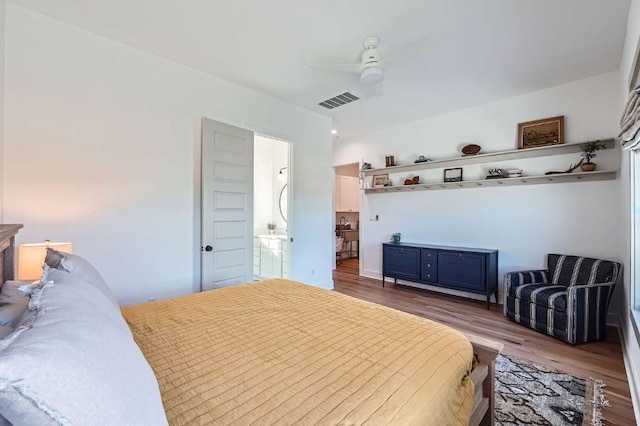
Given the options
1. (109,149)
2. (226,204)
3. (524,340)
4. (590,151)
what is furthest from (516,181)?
(109,149)

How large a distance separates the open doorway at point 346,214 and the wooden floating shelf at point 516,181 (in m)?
2.83

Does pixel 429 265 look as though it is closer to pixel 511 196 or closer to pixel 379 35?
pixel 511 196

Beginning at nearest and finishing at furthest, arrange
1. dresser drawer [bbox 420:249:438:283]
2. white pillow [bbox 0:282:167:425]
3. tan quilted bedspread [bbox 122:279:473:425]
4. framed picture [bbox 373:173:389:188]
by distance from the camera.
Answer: white pillow [bbox 0:282:167:425] < tan quilted bedspread [bbox 122:279:473:425] < dresser drawer [bbox 420:249:438:283] < framed picture [bbox 373:173:389:188]

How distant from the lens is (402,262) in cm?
469

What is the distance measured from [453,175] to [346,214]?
4423mm

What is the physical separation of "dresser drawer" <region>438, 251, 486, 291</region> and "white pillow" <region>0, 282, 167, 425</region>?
4073 millimetres

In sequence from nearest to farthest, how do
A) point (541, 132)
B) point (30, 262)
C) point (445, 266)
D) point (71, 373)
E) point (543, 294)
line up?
point (71, 373) → point (30, 262) → point (543, 294) → point (541, 132) → point (445, 266)

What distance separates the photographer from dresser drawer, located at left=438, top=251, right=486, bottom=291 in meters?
3.87

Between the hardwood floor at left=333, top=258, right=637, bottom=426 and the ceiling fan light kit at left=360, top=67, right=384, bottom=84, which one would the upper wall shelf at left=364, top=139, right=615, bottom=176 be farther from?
the ceiling fan light kit at left=360, top=67, right=384, bottom=84

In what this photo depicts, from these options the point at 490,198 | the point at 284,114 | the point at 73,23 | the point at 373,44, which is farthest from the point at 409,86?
the point at 73,23

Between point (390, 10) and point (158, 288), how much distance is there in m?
3.24

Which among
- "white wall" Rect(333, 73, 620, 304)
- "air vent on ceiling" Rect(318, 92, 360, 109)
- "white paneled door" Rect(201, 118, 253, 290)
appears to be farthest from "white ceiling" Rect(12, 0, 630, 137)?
"white paneled door" Rect(201, 118, 253, 290)

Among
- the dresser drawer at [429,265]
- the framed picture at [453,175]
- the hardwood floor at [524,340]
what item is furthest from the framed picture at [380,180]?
the hardwood floor at [524,340]

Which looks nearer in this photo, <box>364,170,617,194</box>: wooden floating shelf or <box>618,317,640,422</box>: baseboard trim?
<box>618,317,640,422</box>: baseboard trim
